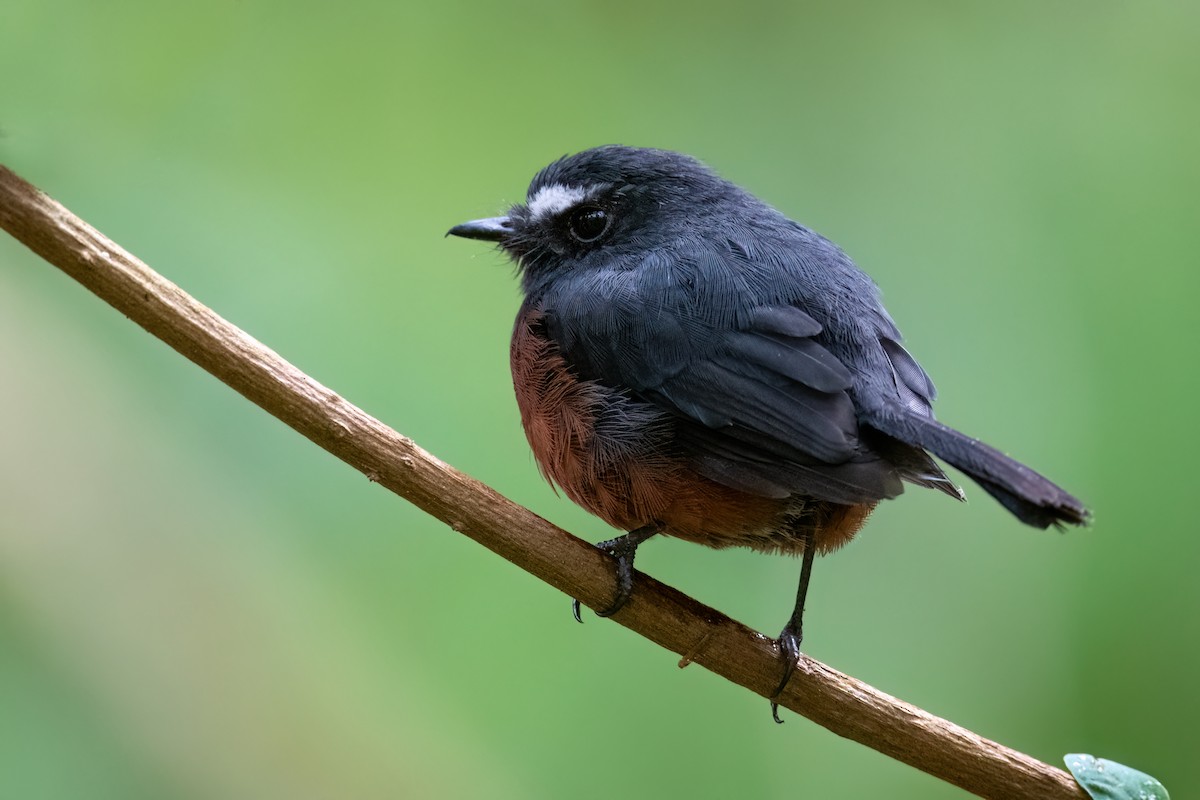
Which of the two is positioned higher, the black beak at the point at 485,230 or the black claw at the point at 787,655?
the black beak at the point at 485,230

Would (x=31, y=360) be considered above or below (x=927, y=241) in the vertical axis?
below

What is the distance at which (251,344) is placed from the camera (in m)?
2.20

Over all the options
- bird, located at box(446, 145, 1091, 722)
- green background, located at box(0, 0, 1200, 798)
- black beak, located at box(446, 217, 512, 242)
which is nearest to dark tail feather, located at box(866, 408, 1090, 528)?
bird, located at box(446, 145, 1091, 722)

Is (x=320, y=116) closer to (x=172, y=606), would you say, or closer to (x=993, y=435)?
(x=172, y=606)

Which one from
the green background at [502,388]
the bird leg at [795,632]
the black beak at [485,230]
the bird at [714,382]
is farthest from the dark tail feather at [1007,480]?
the green background at [502,388]

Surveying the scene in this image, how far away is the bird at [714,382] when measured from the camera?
2330mm

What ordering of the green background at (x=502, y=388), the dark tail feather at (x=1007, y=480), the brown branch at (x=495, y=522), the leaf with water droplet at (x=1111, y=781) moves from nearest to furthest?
the dark tail feather at (x=1007, y=480), the brown branch at (x=495, y=522), the leaf with water droplet at (x=1111, y=781), the green background at (x=502, y=388)

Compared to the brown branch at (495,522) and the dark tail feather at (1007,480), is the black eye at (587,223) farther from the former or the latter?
the dark tail feather at (1007,480)

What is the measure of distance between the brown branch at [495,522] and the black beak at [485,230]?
3.18 feet

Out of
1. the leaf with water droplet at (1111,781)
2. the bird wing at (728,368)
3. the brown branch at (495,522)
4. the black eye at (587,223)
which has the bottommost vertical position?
the brown branch at (495,522)

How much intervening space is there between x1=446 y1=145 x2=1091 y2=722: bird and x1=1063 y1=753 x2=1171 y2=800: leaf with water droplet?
60 centimetres

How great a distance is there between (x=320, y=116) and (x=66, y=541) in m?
1.69

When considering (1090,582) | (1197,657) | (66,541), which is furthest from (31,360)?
(1197,657)

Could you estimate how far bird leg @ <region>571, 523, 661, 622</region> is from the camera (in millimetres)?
2404
